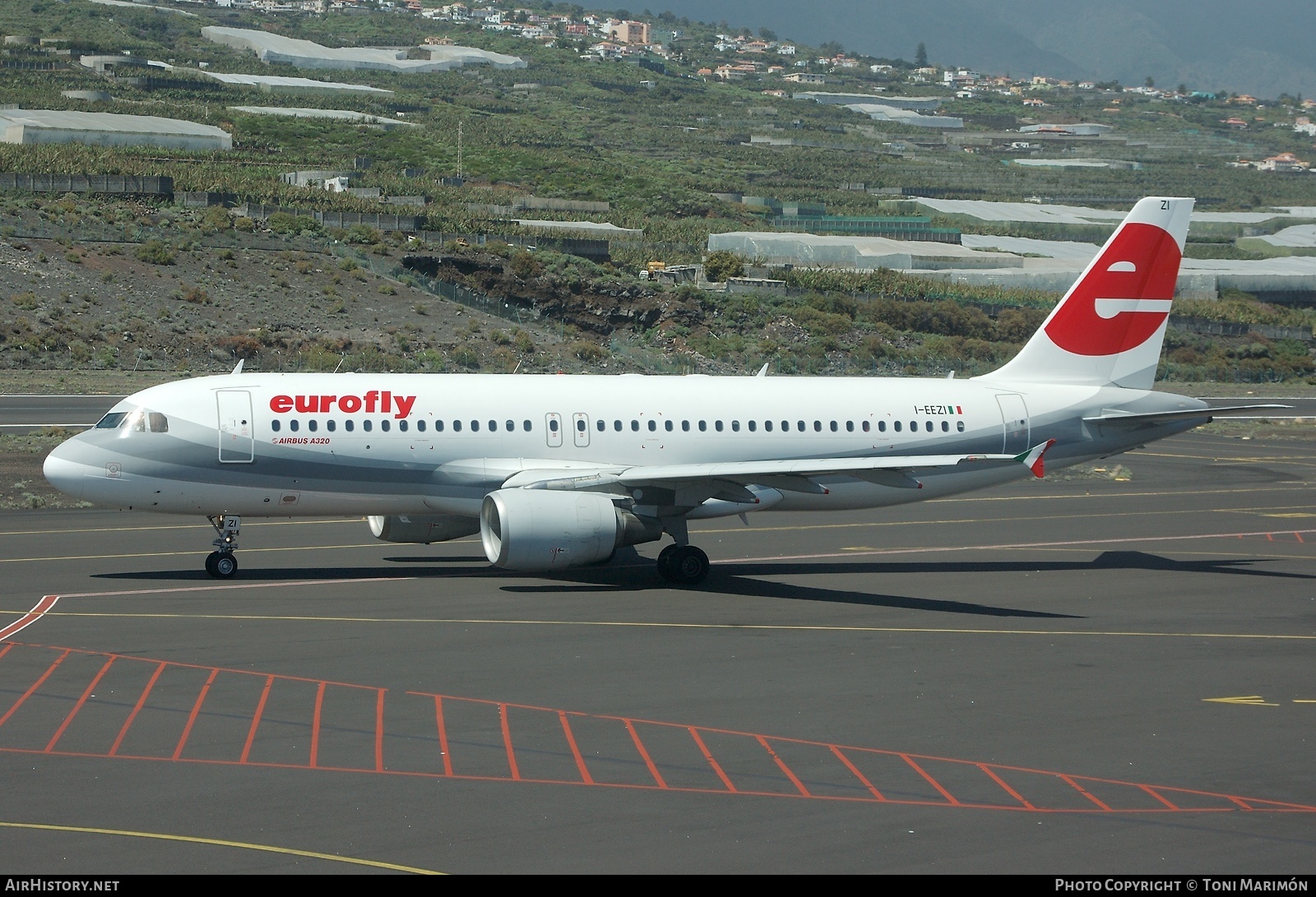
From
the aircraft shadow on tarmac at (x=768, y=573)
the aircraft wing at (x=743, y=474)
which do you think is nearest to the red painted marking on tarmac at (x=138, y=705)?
the aircraft shadow on tarmac at (x=768, y=573)

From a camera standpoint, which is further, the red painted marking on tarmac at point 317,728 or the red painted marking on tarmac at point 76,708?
the red painted marking on tarmac at point 76,708

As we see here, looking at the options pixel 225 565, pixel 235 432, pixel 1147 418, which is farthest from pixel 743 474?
pixel 1147 418

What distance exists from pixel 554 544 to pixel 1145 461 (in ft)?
122

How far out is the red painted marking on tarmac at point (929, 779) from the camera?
1709 centimetres

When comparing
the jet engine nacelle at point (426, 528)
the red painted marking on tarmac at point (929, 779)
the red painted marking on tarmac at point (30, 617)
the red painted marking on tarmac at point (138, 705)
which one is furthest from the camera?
the jet engine nacelle at point (426, 528)

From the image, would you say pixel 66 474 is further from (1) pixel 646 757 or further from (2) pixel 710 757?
(2) pixel 710 757

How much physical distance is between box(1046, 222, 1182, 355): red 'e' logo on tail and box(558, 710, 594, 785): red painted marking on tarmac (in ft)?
69.0

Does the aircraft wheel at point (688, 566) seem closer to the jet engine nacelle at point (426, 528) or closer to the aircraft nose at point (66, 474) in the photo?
the jet engine nacelle at point (426, 528)

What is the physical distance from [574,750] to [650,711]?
228 centimetres

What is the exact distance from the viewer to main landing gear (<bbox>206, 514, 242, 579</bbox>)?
30.7 m

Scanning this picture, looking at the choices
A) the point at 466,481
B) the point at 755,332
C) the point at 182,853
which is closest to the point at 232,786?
the point at 182,853

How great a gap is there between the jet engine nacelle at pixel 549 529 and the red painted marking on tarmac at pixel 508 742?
314 inches

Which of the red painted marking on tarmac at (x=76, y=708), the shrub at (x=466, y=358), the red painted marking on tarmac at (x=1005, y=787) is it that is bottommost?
the shrub at (x=466, y=358)

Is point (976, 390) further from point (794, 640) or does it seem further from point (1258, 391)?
point (1258, 391)
